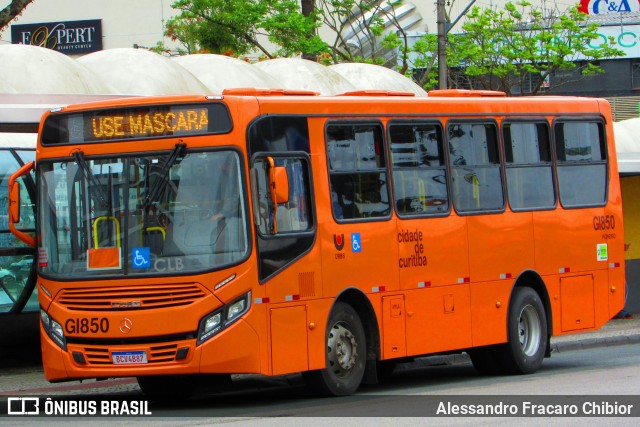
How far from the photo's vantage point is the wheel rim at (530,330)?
1631cm

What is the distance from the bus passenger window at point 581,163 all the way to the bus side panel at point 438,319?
8.81 feet

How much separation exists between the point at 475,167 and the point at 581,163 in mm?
2508

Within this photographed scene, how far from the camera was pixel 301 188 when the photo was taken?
1291 cm

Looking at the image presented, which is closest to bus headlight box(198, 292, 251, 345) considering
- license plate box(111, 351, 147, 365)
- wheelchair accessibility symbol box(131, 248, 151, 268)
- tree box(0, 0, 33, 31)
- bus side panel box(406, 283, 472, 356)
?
license plate box(111, 351, 147, 365)

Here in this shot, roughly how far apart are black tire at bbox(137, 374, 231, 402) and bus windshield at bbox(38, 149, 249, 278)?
184 centimetres

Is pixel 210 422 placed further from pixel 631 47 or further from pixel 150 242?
pixel 631 47

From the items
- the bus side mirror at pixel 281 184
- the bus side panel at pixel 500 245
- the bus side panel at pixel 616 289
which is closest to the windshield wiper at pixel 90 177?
the bus side mirror at pixel 281 184

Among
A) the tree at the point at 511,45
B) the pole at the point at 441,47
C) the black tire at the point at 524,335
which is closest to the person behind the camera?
the black tire at the point at 524,335

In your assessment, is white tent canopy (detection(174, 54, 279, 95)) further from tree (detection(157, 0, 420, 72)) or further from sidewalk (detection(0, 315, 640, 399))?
tree (detection(157, 0, 420, 72))

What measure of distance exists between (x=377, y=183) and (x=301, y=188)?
4.06ft

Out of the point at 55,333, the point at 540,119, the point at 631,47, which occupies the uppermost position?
the point at 631,47

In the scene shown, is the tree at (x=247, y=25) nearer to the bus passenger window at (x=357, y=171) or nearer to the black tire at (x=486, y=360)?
the black tire at (x=486, y=360)

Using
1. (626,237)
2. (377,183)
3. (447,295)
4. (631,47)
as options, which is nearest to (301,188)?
(377,183)

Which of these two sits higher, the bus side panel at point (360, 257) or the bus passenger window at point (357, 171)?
the bus passenger window at point (357, 171)
